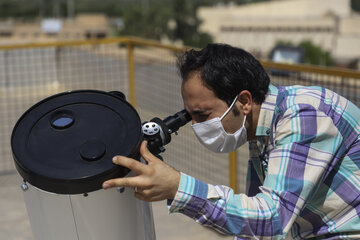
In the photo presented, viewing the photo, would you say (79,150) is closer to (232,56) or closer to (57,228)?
(57,228)

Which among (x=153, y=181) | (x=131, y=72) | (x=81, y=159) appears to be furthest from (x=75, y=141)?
(x=131, y=72)

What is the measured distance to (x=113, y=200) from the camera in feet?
5.78

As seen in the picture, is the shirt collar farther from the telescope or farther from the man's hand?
the man's hand

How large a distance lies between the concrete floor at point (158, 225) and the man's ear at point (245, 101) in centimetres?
225

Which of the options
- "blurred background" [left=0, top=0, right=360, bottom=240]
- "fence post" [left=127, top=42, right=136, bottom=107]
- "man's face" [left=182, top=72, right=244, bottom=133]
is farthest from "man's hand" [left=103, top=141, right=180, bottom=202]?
"fence post" [left=127, top=42, right=136, bottom=107]

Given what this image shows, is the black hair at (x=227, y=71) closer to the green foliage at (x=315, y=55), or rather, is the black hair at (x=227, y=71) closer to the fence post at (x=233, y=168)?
the fence post at (x=233, y=168)

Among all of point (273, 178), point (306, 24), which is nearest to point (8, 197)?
point (273, 178)

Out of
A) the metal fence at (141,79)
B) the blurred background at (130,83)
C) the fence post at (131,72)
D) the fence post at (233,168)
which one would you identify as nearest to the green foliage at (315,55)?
the blurred background at (130,83)

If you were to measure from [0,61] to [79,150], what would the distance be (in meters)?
6.62

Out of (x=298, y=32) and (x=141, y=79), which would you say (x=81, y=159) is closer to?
(x=141, y=79)

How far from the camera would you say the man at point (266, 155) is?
58.3 inches

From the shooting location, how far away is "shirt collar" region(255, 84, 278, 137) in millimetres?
1763

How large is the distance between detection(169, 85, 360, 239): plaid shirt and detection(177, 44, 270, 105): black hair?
Result: 69 mm

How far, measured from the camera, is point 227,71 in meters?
1.71
